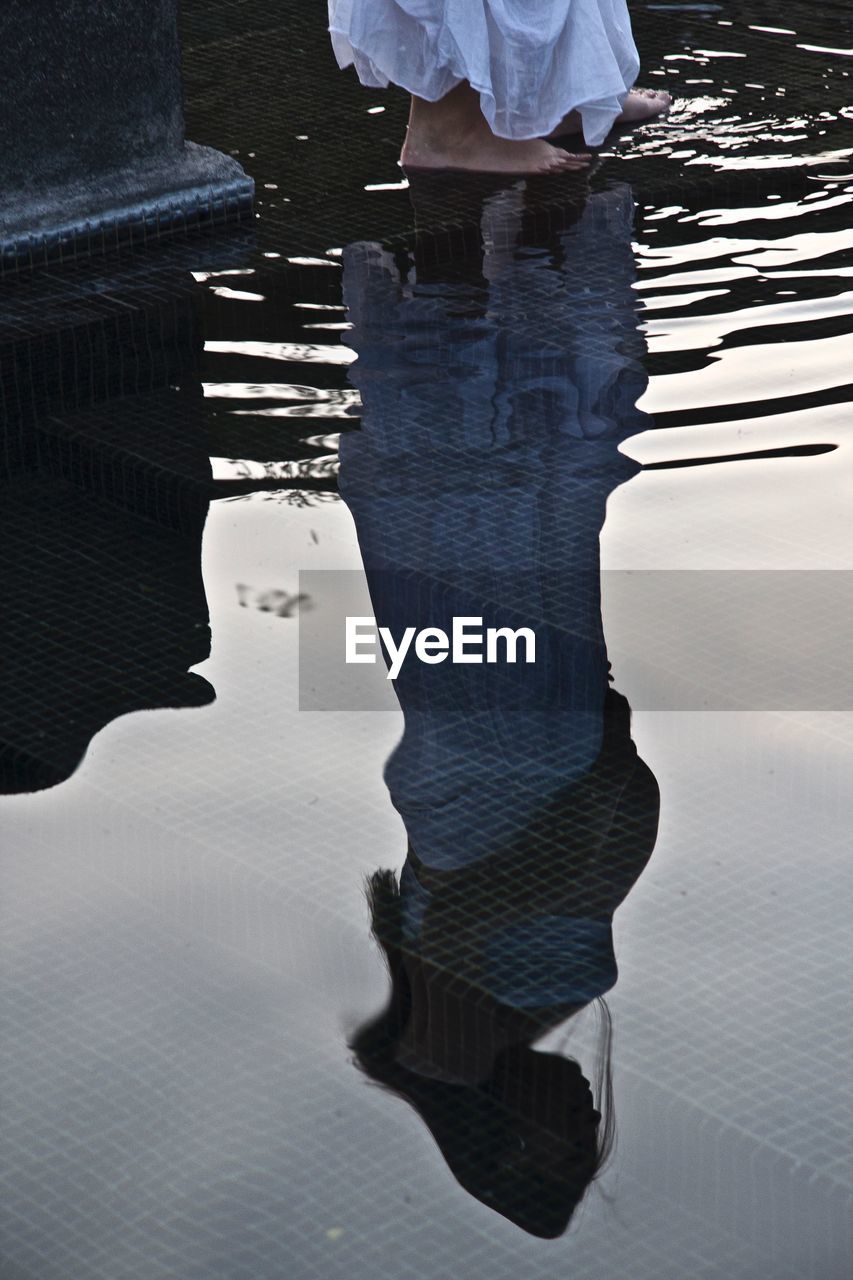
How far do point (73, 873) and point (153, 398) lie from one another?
1571mm

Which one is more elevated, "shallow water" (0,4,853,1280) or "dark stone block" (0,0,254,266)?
"dark stone block" (0,0,254,266)

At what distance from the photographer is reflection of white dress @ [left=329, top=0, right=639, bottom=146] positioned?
15.7ft

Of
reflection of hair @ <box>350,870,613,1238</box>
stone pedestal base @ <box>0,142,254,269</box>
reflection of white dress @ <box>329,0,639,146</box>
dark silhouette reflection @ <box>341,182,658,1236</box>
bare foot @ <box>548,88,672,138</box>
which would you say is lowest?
reflection of hair @ <box>350,870,613,1238</box>

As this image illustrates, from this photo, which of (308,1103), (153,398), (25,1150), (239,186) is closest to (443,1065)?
(308,1103)

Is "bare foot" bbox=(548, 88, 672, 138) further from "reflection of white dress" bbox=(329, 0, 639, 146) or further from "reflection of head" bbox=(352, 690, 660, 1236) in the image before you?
"reflection of head" bbox=(352, 690, 660, 1236)

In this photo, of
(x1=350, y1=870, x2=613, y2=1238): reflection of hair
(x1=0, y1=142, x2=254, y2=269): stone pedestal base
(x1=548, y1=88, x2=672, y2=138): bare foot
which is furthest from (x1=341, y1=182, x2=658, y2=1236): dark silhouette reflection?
(x1=548, y1=88, x2=672, y2=138): bare foot

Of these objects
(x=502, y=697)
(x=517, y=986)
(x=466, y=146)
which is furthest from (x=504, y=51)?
(x=517, y=986)

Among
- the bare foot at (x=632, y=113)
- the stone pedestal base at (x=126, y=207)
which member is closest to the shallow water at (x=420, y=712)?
the stone pedestal base at (x=126, y=207)

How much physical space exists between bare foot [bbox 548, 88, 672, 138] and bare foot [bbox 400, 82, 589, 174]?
276 millimetres

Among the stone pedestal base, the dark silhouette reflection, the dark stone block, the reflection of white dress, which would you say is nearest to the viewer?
the dark silhouette reflection

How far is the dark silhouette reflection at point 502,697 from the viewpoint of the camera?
2.24 m

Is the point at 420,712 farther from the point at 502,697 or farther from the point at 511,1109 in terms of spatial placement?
the point at 511,1109

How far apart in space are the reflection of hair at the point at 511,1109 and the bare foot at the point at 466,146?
3.15 meters

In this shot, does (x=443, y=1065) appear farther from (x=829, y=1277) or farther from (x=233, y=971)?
(x=829, y=1277)
